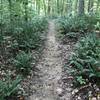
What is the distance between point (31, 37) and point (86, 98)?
19.6ft

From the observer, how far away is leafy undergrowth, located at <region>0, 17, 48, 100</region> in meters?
6.18

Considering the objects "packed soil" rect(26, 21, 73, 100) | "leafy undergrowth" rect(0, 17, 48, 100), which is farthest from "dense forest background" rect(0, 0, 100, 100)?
"packed soil" rect(26, 21, 73, 100)

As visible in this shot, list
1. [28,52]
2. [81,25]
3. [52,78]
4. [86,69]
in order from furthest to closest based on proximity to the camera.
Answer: [81,25] → [28,52] → [52,78] → [86,69]

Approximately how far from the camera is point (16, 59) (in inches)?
332

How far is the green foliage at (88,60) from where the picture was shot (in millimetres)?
6723

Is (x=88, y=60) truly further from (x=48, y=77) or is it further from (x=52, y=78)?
(x=48, y=77)

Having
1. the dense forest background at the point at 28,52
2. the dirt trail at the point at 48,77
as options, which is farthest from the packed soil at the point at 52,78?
the dense forest background at the point at 28,52

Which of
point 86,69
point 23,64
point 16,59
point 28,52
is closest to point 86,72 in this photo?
point 86,69

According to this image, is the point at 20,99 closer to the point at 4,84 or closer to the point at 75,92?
the point at 4,84

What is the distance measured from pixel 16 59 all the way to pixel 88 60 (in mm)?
3153

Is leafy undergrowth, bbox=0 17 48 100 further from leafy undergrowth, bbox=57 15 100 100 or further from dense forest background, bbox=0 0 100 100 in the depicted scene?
leafy undergrowth, bbox=57 15 100 100

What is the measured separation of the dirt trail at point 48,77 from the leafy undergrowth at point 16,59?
0.43 m

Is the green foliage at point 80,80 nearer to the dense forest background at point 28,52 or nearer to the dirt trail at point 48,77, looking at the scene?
the dense forest background at point 28,52

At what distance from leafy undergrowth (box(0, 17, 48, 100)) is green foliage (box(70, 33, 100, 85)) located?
192 cm
